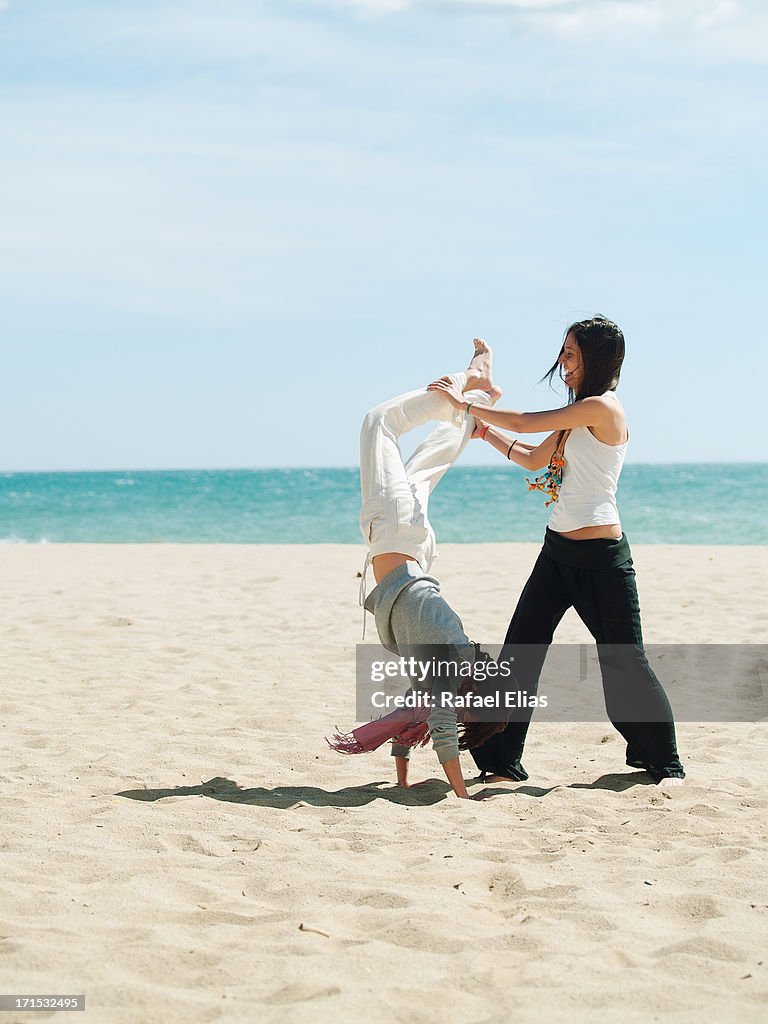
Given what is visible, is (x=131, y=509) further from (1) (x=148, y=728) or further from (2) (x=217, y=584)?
(1) (x=148, y=728)

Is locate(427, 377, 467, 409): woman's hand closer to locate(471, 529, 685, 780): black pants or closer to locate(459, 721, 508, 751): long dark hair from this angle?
locate(471, 529, 685, 780): black pants

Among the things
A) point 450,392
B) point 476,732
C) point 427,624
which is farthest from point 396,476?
point 476,732

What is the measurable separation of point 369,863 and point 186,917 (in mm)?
753

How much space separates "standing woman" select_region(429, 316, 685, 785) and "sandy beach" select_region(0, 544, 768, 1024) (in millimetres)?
423

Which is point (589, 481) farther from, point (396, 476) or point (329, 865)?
point (329, 865)

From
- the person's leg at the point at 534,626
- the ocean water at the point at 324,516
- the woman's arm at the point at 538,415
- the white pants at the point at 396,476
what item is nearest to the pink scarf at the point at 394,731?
the person's leg at the point at 534,626

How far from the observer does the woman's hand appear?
14.0 feet

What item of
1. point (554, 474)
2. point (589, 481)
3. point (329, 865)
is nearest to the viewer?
point (329, 865)

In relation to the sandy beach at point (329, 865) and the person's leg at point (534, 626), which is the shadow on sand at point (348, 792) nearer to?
the sandy beach at point (329, 865)

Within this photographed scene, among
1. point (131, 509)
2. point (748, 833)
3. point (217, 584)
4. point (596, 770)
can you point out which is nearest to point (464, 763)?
point (596, 770)

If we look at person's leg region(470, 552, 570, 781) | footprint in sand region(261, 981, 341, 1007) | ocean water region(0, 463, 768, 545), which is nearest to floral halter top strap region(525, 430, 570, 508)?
person's leg region(470, 552, 570, 781)

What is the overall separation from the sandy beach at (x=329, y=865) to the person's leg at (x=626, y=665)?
21 cm

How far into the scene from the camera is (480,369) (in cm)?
454

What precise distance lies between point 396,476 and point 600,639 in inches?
45.8
